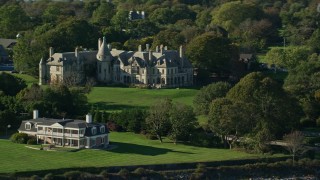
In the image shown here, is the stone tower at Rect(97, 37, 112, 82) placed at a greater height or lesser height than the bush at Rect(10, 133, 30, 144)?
greater

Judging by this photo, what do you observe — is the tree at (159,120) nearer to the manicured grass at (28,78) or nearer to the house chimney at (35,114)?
the house chimney at (35,114)

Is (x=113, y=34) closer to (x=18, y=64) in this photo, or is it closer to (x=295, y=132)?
(x=18, y=64)

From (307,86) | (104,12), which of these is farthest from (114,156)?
(104,12)

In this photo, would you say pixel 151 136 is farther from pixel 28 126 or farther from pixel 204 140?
pixel 28 126

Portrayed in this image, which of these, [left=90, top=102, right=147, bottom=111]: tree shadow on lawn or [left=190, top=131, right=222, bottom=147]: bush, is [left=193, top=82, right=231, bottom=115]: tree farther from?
[left=190, top=131, right=222, bottom=147]: bush

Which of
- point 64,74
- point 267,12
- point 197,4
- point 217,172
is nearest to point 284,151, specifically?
point 217,172

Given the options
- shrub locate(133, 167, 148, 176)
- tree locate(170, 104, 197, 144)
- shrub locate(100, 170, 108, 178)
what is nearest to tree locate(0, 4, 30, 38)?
tree locate(170, 104, 197, 144)

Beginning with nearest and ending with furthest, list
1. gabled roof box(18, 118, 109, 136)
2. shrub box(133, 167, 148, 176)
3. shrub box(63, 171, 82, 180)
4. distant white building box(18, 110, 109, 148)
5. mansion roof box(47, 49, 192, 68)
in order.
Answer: shrub box(63, 171, 82, 180) < shrub box(133, 167, 148, 176) < distant white building box(18, 110, 109, 148) < gabled roof box(18, 118, 109, 136) < mansion roof box(47, 49, 192, 68)
